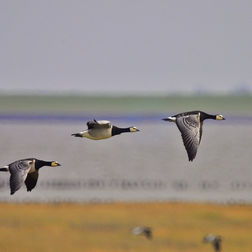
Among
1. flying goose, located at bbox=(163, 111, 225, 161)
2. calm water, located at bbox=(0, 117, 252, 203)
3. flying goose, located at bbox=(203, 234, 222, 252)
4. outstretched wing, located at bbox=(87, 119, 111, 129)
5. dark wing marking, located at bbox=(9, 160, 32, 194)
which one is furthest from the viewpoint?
calm water, located at bbox=(0, 117, 252, 203)

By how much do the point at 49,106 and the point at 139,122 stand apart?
32.4 feet

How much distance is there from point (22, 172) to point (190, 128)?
111 inches

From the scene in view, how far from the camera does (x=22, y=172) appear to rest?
22.8m

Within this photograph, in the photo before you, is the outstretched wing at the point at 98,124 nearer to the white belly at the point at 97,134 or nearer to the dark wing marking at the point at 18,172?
the white belly at the point at 97,134

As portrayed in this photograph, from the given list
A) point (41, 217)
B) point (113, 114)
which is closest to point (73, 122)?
point (113, 114)

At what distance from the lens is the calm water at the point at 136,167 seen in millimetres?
60281

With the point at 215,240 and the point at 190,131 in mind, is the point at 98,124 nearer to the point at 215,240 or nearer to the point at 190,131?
→ the point at 190,131

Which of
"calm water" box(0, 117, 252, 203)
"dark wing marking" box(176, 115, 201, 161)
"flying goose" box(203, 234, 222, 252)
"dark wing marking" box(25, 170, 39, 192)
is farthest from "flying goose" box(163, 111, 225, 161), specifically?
"calm water" box(0, 117, 252, 203)

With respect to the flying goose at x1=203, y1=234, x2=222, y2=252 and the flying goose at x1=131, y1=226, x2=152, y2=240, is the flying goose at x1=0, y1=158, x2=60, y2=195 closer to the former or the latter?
the flying goose at x1=203, y1=234, x2=222, y2=252

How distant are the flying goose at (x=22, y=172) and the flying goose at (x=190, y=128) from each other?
237 cm

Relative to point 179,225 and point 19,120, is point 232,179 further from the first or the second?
point 19,120

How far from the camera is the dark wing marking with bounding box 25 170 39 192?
79.2ft

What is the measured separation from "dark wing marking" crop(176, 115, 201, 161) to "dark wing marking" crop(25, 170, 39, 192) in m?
2.76

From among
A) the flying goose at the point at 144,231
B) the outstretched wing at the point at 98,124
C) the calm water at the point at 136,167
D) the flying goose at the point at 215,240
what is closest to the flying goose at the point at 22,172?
the outstretched wing at the point at 98,124
